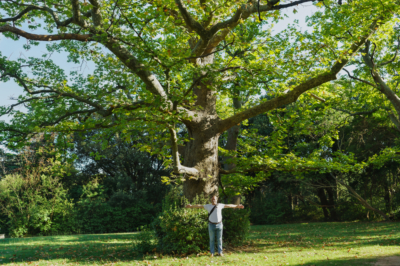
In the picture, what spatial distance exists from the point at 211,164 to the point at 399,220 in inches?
693

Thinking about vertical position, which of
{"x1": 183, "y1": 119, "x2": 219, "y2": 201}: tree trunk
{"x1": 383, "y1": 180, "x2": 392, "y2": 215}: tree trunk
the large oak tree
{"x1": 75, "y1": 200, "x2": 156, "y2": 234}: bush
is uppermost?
the large oak tree

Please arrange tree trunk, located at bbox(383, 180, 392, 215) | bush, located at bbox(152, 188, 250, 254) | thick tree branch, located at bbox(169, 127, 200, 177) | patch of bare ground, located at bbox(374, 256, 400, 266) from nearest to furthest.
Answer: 1. patch of bare ground, located at bbox(374, 256, 400, 266)
2. bush, located at bbox(152, 188, 250, 254)
3. thick tree branch, located at bbox(169, 127, 200, 177)
4. tree trunk, located at bbox(383, 180, 392, 215)

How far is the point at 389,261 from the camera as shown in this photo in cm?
792

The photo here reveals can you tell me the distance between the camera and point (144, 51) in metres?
9.09

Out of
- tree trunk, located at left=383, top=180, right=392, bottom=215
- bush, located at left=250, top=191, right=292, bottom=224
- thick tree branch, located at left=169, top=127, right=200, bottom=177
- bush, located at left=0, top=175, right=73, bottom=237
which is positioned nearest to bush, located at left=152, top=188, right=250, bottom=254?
thick tree branch, located at left=169, top=127, right=200, bottom=177

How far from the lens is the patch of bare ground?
762cm

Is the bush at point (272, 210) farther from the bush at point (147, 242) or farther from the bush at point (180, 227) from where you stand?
the bush at point (147, 242)

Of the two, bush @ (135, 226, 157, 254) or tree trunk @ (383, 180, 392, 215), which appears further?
tree trunk @ (383, 180, 392, 215)

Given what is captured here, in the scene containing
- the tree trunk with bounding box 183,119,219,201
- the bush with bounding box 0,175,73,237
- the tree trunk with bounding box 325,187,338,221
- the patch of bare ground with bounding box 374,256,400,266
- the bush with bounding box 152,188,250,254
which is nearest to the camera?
the patch of bare ground with bounding box 374,256,400,266

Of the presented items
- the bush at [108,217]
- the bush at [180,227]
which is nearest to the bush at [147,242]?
the bush at [180,227]

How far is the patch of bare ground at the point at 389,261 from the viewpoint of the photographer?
7616mm

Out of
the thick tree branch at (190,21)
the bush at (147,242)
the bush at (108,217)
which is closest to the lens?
the thick tree branch at (190,21)

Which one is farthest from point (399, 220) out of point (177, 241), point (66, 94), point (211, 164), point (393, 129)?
point (66, 94)

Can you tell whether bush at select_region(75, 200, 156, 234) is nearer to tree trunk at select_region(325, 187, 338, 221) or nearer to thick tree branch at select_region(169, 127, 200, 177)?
tree trunk at select_region(325, 187, 338, 221)
